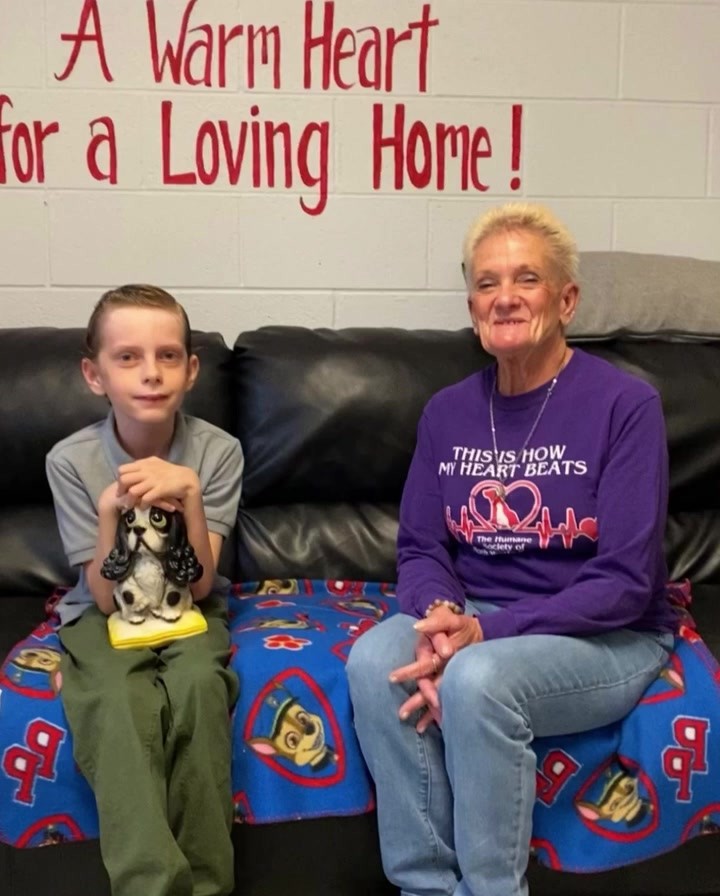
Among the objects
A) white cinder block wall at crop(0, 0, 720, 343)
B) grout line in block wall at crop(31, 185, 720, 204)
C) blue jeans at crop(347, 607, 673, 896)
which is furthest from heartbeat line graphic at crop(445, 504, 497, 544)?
grout line in block wall at crop(31, 185, 720, 204)

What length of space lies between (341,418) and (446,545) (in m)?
0.43

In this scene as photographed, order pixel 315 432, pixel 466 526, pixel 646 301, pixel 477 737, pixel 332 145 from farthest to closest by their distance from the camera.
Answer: pixel 332 145 → pixel 646 301 → pixel 315 432 → pixel 466 526 → pixel 477 737

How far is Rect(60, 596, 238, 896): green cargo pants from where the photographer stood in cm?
149

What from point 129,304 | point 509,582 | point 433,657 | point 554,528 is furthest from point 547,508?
point 129,304

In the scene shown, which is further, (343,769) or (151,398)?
(151,398)

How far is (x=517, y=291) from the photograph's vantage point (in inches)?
69.7

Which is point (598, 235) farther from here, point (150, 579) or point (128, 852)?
point (128, 852)

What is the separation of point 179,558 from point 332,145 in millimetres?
1251

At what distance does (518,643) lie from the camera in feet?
5.30

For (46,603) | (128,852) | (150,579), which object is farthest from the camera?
(46,603)

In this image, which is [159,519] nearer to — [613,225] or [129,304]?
[129,304]

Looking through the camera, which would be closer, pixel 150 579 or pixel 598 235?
pixel 150 579

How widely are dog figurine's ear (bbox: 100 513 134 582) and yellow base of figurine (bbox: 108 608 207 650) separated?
3.0 inches

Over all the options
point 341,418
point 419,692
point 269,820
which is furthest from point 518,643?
point 341,418
